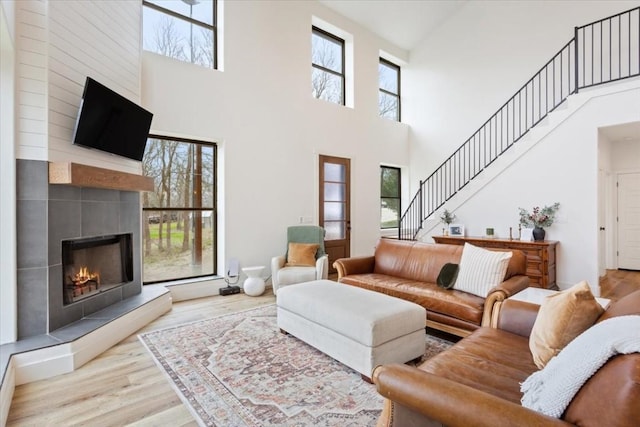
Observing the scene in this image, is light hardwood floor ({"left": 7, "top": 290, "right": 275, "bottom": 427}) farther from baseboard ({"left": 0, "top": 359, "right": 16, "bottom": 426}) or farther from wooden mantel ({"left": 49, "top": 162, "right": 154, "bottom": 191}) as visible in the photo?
wooden mantel ({"left": 49, "top": 162, "right": 154, "bottom": 191})

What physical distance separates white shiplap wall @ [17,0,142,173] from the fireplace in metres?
0.83

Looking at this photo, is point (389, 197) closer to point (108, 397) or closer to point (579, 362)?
point (108, 397)

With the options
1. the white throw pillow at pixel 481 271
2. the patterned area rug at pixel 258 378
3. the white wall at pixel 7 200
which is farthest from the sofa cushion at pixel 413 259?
the white wall at pixel 7 200

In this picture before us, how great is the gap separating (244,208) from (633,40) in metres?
6.89

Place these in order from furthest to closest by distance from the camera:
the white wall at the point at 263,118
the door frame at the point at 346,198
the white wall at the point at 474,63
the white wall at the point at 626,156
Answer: the white wall at the point at 626,156 < the door frame at the point at 346,198 < the white wall at the point at 474,63 < the white wall at the point at 263,118

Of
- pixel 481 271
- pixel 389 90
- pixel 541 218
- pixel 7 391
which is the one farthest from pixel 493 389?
pixel 389 90

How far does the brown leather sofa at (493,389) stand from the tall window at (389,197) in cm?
558

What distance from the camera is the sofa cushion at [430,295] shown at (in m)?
2.90

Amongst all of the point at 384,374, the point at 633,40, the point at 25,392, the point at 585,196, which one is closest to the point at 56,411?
the point at 25,392

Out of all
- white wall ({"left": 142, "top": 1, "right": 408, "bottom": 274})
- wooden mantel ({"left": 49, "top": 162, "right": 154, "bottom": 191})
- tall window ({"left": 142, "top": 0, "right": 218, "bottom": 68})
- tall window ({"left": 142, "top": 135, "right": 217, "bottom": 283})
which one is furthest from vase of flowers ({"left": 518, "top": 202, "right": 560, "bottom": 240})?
wooden mantel ({"left": 49, "top": 162, "right": 154, "bottom": 191})

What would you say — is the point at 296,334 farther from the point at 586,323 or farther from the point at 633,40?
the point at 633,40

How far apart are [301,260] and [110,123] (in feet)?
9.71

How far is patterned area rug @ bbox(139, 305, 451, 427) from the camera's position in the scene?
6.67ft

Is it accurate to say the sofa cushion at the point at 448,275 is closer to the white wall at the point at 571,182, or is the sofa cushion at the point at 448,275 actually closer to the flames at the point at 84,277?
the white wall at the point at 571,182
